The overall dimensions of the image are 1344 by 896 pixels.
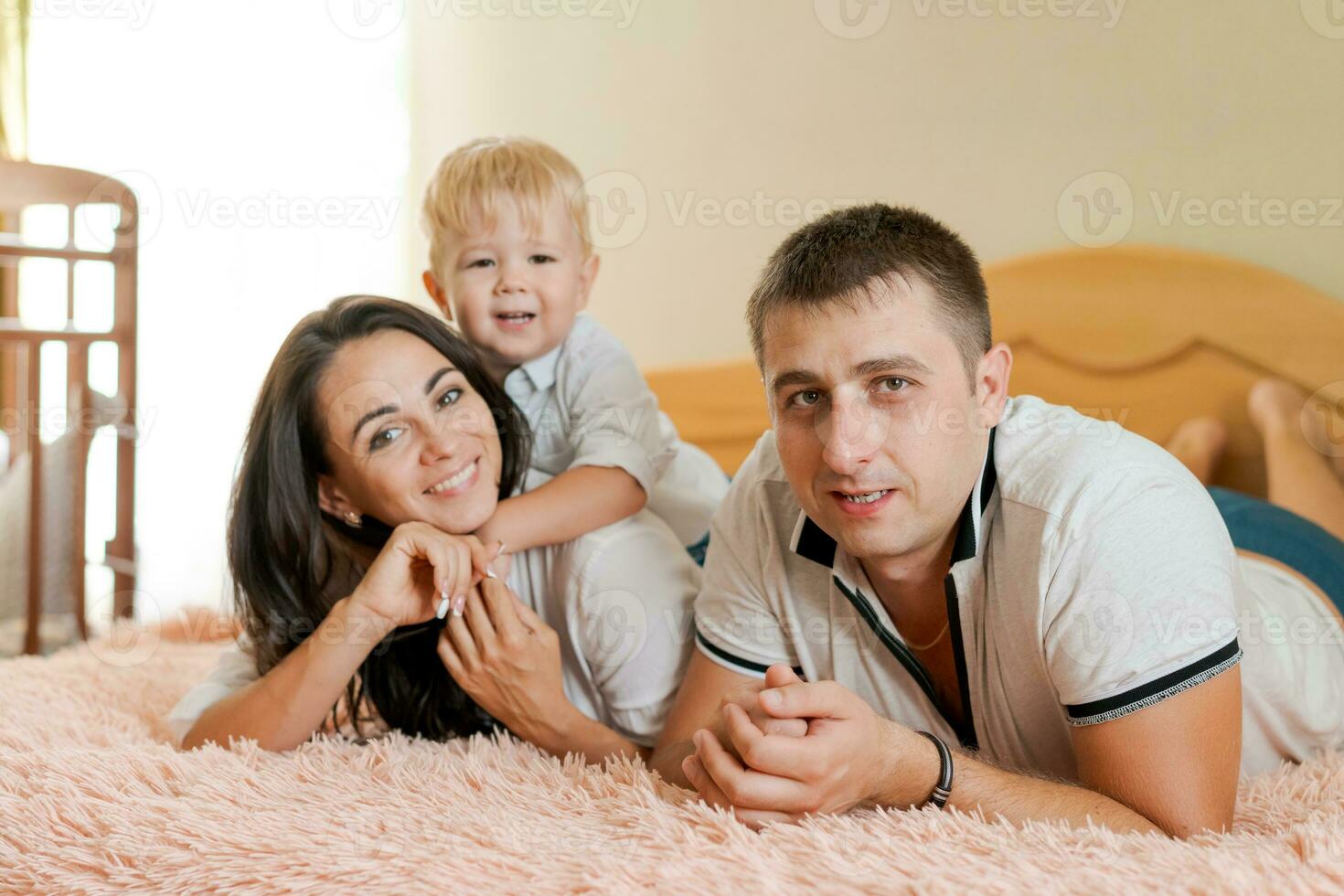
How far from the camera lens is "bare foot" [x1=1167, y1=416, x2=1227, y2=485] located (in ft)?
5.90

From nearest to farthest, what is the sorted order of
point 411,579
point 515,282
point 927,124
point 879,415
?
point 879,415, point 411,579, point 515,282, point 927,124

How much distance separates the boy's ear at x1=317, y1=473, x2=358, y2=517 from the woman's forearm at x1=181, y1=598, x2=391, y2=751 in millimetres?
197

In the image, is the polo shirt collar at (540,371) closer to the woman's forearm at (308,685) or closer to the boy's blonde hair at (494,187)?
the boy's blonde hair at (494,187)

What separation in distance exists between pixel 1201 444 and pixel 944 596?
88 centimetres

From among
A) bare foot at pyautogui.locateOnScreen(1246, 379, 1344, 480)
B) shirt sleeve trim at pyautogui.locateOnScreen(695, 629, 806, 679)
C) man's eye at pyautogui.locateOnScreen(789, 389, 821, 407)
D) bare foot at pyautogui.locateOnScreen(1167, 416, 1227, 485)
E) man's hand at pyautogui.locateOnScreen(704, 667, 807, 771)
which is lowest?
shirt sleeve trim at pyautogui.locateOnScreen(695, 629, 806, 679)

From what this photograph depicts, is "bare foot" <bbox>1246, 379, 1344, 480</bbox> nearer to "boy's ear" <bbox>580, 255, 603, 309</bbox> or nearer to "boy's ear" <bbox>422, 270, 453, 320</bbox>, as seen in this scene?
"boy's ear" <bbox>580, 255, 603, 309</bbox>

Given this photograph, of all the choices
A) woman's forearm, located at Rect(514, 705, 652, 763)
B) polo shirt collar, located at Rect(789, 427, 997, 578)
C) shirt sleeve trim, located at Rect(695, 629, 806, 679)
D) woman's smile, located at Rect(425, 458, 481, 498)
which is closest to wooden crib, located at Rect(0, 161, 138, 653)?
woman's smile, located at Rect(425, 458, 481, 498)

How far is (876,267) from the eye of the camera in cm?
105

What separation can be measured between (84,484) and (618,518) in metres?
1.32

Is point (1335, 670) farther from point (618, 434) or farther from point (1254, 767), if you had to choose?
point (618, 434)

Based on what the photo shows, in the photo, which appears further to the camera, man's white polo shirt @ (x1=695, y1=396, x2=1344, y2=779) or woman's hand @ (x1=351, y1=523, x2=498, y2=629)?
woman's hand @ (x1=351, y1=523, x2=498, y2=629)

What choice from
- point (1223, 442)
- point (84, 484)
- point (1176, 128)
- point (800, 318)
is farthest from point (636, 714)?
point (84, 484)

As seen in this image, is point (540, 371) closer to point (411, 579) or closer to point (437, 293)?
point (437, 293)

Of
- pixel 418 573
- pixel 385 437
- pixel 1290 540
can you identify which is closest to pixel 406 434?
pixel 385 437
